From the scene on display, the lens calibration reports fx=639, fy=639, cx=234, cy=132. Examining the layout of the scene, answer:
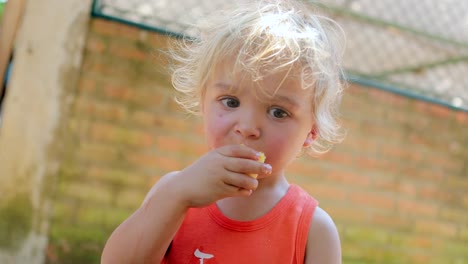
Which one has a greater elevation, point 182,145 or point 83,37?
point 83,37

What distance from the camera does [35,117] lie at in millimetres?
3316

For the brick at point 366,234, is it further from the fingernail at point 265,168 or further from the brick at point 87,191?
the fingernail at point 265,168

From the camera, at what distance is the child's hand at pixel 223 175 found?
51.8 inches

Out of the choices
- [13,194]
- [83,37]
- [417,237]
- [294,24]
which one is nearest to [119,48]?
[83,37]

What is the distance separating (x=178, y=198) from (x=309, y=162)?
257 centimetres

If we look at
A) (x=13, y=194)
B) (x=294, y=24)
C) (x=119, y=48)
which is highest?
(x=119, y=48)

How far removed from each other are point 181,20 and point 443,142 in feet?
6.39

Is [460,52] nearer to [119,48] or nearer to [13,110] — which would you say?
[119,48]

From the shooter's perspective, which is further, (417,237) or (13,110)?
(417,237)

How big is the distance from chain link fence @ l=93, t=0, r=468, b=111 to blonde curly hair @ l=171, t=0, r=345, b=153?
224 cm

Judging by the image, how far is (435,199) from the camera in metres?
4.31

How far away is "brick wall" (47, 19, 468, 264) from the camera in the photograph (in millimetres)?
3357

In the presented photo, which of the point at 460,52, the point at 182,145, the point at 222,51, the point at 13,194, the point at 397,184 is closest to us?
the point at 222,51

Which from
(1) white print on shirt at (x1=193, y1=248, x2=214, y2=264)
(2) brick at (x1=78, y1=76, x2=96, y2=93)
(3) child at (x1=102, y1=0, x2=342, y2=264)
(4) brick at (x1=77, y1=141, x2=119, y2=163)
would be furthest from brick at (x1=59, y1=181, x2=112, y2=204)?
(1) white print on shirt at (x1=193, y1=248, x2=214, y2=264)
